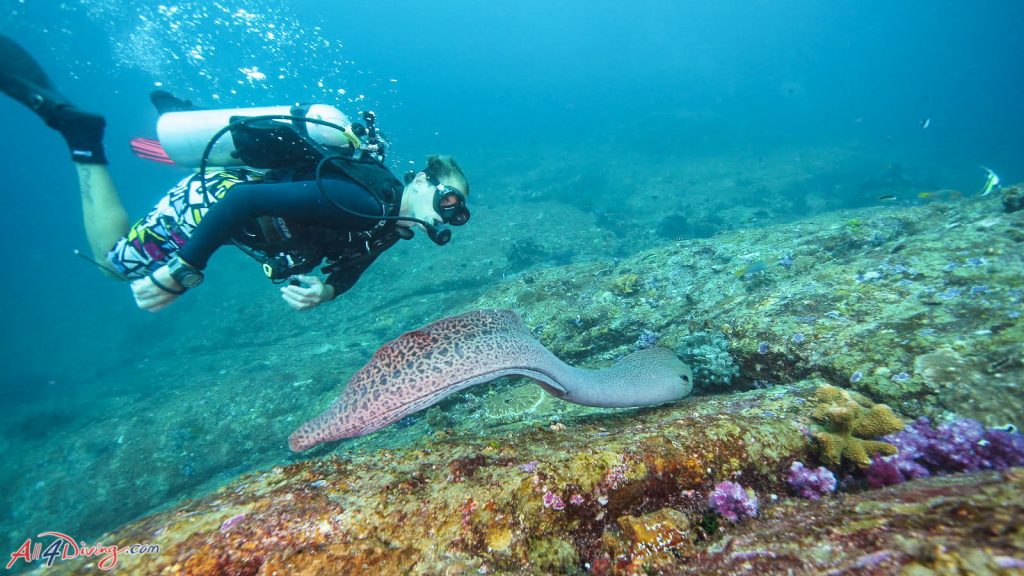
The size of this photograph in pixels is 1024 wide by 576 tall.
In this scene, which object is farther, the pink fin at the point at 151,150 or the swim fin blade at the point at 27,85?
the pink fin at the point at 151,150

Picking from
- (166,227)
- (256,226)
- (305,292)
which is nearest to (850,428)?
(305,292)

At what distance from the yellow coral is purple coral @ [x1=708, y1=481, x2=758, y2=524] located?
0.59m

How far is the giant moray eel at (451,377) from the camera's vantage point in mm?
2182

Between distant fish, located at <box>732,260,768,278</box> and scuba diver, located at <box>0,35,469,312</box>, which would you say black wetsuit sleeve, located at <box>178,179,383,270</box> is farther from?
distant fish, located at <box>732,260,768,278</box>

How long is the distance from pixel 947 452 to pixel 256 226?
5.48 metres

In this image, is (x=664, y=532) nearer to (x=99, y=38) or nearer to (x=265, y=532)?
(x=265, y=532)

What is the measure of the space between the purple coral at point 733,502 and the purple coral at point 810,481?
0.99 feet

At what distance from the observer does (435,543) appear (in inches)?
65.1

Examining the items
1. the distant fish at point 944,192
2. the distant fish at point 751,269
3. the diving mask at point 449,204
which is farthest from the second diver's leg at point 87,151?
the distant fish at point 944,192

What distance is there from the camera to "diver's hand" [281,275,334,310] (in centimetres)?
371

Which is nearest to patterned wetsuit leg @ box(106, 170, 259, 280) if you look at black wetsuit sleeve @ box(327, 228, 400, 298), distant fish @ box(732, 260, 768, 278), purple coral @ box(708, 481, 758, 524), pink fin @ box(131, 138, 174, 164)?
pink fin @ box(131, 138, 174, 164)

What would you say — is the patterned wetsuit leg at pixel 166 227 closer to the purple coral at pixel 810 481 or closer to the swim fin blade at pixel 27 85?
the swim fin blade at pixel 27 85

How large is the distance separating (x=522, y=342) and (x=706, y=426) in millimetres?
1210

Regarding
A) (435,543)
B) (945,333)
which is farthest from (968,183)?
(435,543)
